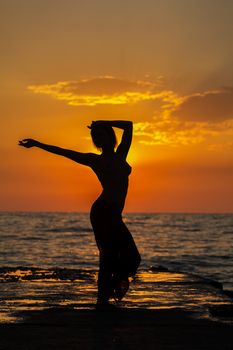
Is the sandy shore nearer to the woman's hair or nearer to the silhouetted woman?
the silhouetted woman

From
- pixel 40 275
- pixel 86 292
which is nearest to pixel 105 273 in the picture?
pixel 86 292

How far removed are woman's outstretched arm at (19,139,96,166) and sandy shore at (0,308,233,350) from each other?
180cm

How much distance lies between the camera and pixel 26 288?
394 inches

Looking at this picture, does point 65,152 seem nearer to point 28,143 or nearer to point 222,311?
point 28,143

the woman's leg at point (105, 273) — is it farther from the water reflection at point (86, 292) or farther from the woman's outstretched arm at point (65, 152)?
the woman's outstretched arm at point (65, 152)

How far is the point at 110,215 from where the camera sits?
25.6 feet

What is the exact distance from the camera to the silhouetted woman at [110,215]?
25.6 ft

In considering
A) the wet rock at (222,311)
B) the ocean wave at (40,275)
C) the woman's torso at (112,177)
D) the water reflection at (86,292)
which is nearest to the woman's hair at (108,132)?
the woman's torso at (112,177)

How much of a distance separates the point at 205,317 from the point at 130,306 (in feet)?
4.05

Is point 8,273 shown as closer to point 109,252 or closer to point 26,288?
point 26,288

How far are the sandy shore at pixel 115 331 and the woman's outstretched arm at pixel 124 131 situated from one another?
Answer: 2.01 metres

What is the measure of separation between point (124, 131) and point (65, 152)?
3.04 feet

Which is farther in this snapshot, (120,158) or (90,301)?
(90,301)

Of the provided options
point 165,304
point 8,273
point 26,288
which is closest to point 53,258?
point 8,273
